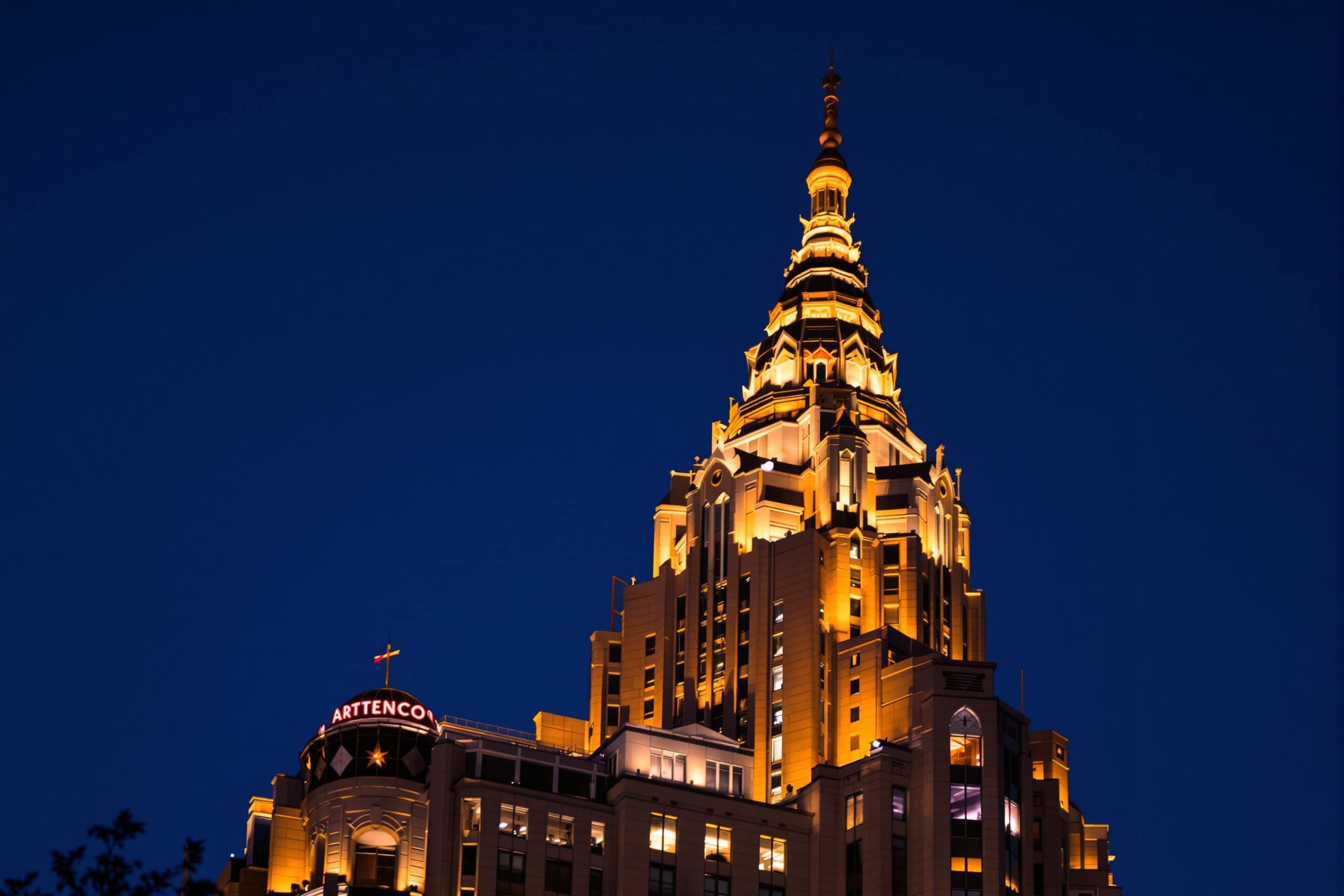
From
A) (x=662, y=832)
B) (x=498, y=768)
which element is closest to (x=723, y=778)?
(x=662, y=832)

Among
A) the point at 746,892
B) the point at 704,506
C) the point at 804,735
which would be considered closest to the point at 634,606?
the point at 704,506

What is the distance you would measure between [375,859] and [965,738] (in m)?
44.9

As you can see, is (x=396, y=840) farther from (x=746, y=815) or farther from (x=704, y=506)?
(x=704, y=506)

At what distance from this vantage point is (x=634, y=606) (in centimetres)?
19475

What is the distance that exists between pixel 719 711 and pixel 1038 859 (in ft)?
98.5

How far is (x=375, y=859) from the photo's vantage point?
6250 inches

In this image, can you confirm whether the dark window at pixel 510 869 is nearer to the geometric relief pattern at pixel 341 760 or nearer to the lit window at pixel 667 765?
the geometric relief pattern at pixel 341 760

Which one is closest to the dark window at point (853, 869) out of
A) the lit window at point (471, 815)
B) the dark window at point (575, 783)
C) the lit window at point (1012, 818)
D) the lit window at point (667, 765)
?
the lit window at point (1012, 818)

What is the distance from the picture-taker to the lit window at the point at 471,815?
15488 centimetres

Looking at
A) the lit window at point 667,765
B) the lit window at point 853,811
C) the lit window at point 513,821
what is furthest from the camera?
the lit window at point 667,765

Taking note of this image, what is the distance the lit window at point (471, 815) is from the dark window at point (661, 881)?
1323 cm

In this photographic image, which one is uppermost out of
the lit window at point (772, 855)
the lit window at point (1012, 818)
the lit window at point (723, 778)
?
the lit window at point (723, 778)

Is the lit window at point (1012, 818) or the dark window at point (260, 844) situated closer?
the lit window at point (1012, 818)

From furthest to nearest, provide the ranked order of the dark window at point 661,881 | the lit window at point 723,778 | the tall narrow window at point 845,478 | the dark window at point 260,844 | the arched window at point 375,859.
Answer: the tall narrow window at point 845,478 < the dark window at point 260,844 < the lit window at point 723,778 < the arched window at point 375,859 < the dark window at point 661,881
